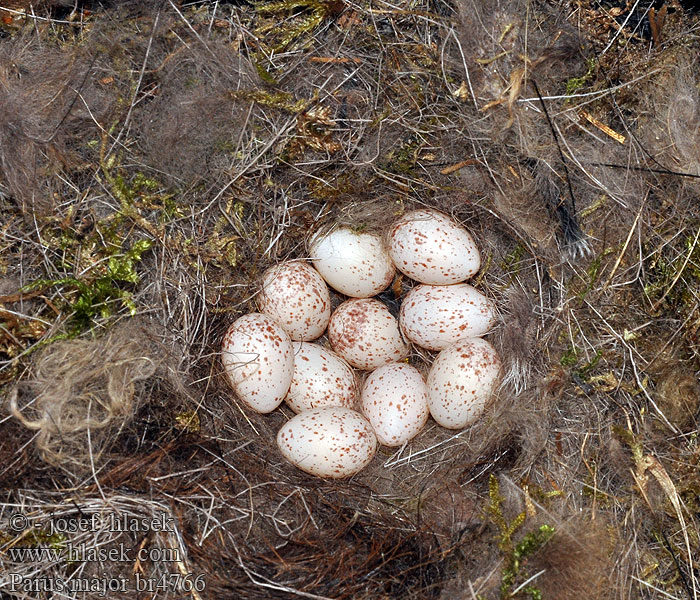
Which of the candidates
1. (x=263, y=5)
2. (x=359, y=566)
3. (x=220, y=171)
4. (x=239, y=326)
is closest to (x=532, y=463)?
(x=359, y=566)

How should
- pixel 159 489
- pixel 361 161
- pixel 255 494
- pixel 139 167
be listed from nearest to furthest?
pixel 159 489
pixel 255 494
pixel 139 167
pixel 361 161

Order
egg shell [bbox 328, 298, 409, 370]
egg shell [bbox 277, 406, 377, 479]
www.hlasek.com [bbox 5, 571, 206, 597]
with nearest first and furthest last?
www.hlasek.com [bbox 5, 571, 206, 597]
egg shell [bbox 277, 406, 377, 479]
egg shell [bbox 328, 298, 409, 370]

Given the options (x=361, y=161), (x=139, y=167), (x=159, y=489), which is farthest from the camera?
(x=361, y=161)

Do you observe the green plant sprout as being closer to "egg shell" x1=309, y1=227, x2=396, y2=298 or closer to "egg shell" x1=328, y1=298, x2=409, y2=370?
"egg shell" x1=328, y1=298, x2=409, y2=370

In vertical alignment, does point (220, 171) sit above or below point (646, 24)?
below

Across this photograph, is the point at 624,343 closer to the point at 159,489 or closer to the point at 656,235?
the point at 656,235

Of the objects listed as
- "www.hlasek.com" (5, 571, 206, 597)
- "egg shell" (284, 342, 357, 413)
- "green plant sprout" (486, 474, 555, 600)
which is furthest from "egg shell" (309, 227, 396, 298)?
"www.hlasek.com" (5, 571, 206, 597)

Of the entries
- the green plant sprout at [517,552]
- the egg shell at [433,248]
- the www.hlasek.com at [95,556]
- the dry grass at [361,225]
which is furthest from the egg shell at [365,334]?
the www.hlasek.com at [95,556]

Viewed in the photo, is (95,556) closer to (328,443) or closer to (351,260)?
(328,443)
